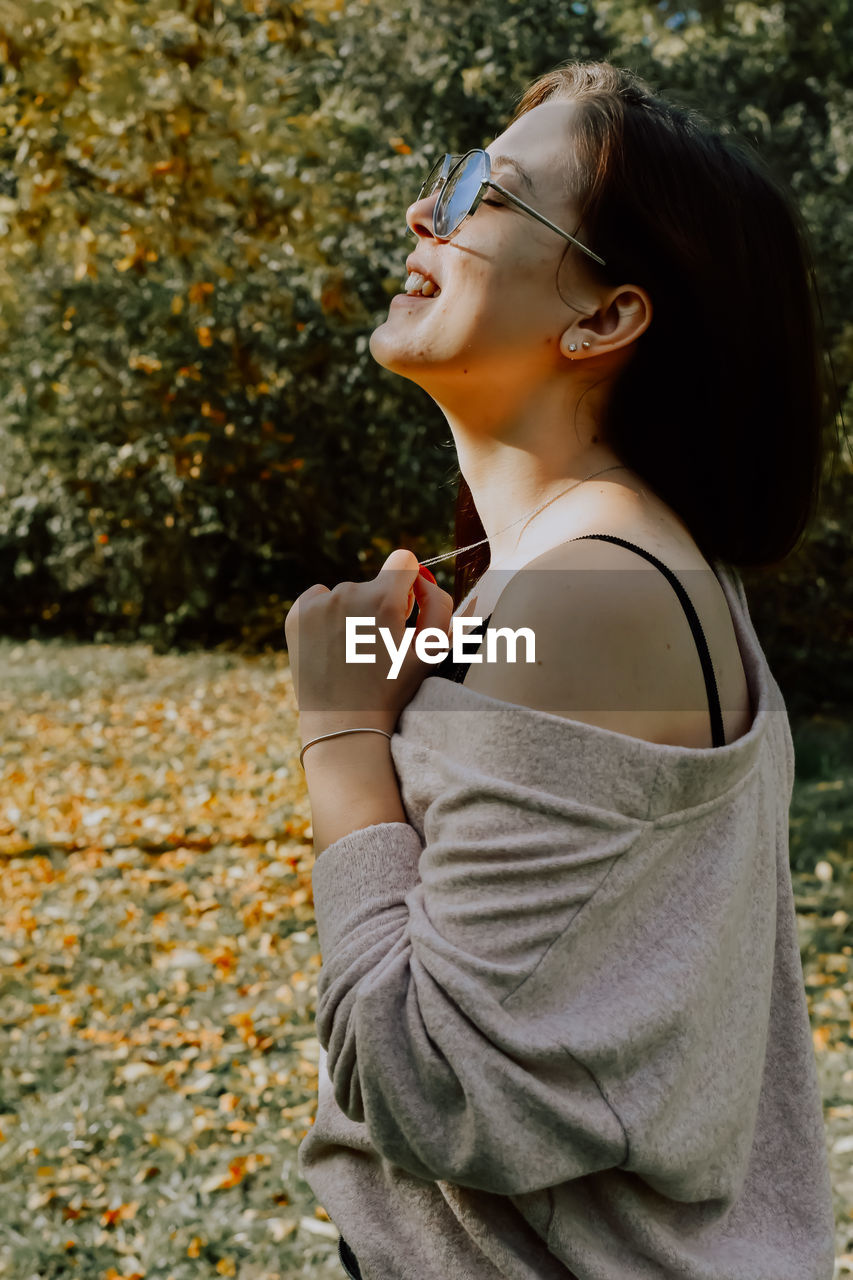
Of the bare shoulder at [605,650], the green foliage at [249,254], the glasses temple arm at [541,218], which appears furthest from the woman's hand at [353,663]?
the green foliage at [249,254]

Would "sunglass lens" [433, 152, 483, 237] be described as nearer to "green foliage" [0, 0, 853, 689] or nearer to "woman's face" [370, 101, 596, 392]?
"woman's face" [370, 101, 596, 392]

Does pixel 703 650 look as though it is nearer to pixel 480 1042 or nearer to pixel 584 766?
pixel 584 766

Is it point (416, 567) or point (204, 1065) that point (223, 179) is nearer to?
point (204, 1065)

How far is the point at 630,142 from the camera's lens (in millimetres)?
1390

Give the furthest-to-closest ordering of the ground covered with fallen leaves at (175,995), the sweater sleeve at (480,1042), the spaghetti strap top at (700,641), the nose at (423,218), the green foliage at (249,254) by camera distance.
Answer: the green foliage at (249,254), the ground covered with fallen leaves at (175,995), the nose at (423,218), the spaghetti strap top at (700,641), the sweater sleeve at (480,1042)

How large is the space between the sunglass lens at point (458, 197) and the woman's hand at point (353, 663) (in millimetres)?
438

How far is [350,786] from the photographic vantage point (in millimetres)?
1279

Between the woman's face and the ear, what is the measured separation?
0.02 metres

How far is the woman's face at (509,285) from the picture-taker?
141 cm

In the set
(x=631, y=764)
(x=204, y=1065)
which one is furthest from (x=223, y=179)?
(x=631, y=764)

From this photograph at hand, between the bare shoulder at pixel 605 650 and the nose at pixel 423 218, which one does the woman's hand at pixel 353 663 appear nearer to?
the bare shoulder at pixel 605 650

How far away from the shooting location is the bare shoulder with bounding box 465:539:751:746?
112 cm

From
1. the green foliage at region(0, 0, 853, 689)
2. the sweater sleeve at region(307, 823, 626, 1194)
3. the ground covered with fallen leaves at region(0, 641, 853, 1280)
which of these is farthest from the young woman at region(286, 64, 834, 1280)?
the ground covered with fallen leaves at region(0, 641, 853, 1280)

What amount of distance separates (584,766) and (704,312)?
0.61 meters
